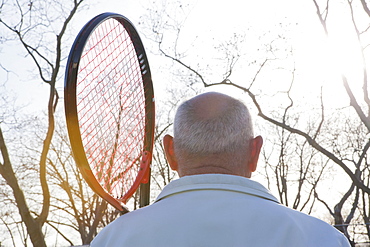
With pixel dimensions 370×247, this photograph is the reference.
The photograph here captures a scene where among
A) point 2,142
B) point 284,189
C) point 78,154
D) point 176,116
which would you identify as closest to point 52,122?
point 2,142

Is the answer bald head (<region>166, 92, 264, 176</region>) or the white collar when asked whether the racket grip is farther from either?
the white collar

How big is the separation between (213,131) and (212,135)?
0.06 feet

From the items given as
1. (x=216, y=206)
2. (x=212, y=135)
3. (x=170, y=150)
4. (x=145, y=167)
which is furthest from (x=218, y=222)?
(x=145, y=167)

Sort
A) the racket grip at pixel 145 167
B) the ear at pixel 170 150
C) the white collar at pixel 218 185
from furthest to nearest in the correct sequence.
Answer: the racket grip at pixel 145 167
the ear at pixel 170 150
the white collar at pixel 218 185

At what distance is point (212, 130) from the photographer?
182 centimetres

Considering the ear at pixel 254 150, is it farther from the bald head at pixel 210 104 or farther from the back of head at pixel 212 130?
the bald head at pixel 210 104

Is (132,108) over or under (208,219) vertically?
over

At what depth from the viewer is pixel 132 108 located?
3789 mm

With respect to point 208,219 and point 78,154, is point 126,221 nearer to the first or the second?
point 208,219

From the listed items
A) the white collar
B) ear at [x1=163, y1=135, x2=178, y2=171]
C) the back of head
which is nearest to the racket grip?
ear at [x1=163, y1=135, x2=178, y2=171]

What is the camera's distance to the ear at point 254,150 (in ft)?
6.13

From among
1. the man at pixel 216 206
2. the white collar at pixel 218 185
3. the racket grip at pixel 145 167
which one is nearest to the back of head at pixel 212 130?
the man at pixel 216 206

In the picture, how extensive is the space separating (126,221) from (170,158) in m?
0.42

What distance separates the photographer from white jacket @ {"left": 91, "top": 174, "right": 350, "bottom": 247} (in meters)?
1.51
